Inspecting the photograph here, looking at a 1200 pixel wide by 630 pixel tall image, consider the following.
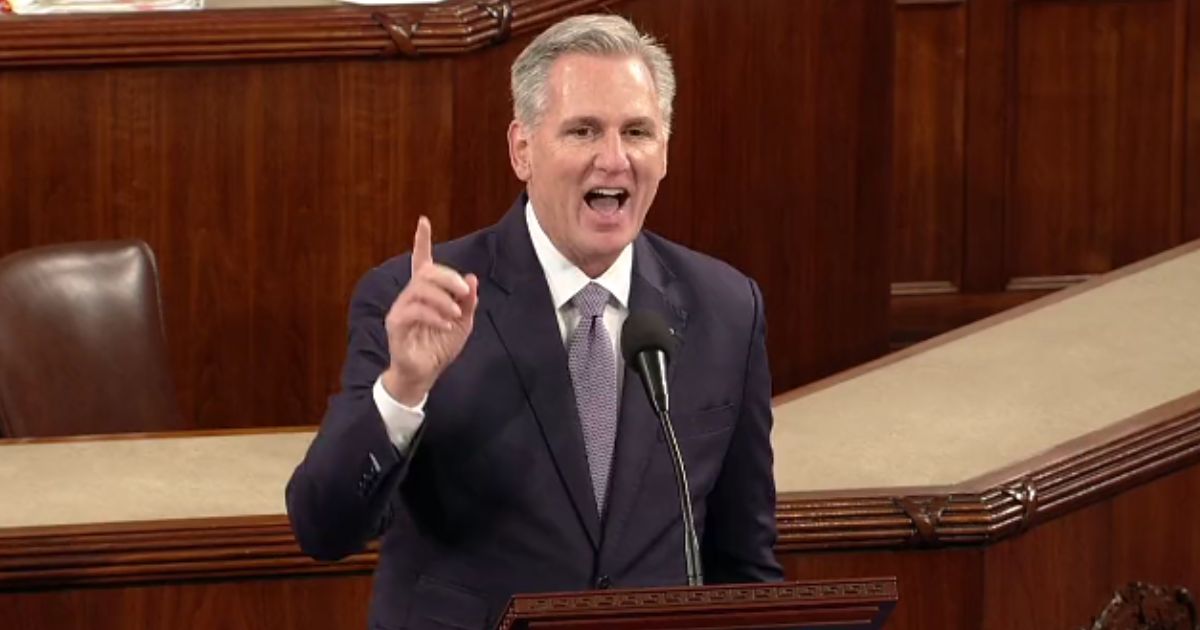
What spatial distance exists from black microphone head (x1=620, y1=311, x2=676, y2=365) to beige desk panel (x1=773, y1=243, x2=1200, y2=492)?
1.24m

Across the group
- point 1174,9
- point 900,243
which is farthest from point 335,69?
point 1174,9

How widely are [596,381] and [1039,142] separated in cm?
386

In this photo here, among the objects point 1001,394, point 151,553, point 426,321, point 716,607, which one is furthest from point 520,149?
point 1001,394

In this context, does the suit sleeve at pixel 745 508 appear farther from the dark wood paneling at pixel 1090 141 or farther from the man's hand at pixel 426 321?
the dark wood paneling at pixel 1090 141

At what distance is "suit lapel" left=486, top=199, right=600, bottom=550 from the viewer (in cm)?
271

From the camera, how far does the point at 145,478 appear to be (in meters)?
3.80

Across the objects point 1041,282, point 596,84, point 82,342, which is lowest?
point 1041,282

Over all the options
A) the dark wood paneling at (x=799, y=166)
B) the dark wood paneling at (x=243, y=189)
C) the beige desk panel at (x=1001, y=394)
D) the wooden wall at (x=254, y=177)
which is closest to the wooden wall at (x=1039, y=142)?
the dark wood paneling at (x=799, y=166)

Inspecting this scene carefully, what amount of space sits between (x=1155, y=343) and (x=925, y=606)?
95cm

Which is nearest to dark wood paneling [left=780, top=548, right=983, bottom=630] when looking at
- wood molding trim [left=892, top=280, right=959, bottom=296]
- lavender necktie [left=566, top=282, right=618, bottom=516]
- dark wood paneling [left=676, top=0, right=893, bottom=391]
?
lavender necktie [left=566, top=282, right=618, bottom=516]

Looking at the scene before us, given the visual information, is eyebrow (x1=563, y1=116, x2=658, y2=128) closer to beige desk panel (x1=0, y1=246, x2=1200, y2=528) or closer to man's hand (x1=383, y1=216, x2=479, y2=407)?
man's hand (x1=383, y1=216, x2=479, y2=407)

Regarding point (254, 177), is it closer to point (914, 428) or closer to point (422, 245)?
point (914, 428)

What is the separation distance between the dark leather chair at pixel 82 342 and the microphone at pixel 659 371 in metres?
1.73

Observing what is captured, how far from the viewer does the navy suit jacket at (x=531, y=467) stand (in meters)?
2.68
